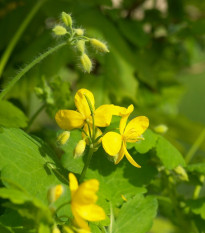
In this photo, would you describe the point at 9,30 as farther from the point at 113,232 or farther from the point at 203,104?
the point at 203,104

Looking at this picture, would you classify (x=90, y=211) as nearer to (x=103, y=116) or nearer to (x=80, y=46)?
(x=103, y=116)

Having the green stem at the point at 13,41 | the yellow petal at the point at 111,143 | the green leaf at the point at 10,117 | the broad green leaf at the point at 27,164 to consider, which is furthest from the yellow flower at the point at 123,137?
the green stem at the point at 13,41

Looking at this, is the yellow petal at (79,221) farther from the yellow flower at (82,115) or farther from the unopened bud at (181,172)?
the unopened bud at (181,172)

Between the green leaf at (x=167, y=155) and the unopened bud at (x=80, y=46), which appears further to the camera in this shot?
the green leaf at (x=167, y=155)

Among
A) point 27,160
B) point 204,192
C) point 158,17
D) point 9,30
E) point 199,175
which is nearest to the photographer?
point 27,160

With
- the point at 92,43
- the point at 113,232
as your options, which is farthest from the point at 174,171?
the point at 92,43

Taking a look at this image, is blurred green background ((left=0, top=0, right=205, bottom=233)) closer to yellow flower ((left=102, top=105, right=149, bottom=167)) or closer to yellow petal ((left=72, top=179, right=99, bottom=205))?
yellow flower ((left=102, top=105, right=149, bottom=167))
